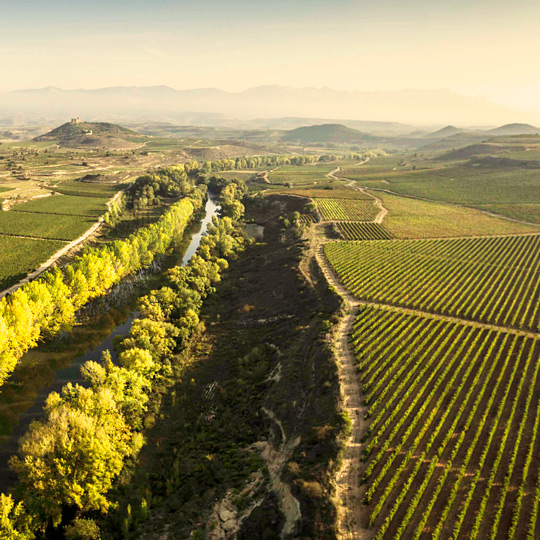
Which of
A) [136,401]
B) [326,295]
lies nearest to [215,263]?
[326,295]

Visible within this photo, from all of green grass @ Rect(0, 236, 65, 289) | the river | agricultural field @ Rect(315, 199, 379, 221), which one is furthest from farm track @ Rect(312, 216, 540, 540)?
green grass @ Rect(0, 236, 65, 289)

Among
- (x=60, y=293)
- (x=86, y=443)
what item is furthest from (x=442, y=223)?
(x=86, y=443)

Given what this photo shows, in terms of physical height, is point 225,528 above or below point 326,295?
below

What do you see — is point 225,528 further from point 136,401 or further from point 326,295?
point 326,295

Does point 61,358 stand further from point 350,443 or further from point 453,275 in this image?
point 453,275

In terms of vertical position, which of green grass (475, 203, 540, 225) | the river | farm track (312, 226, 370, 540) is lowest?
the river

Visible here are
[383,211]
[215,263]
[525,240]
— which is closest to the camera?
[215,263]

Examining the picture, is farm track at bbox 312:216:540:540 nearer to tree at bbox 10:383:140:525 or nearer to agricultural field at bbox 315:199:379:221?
tree at bbox 10:383:140:525
